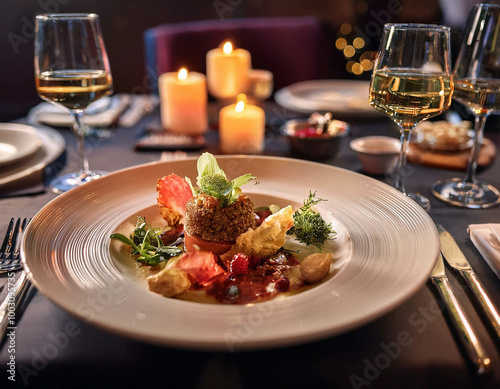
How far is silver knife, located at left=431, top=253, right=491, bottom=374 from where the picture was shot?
745mm

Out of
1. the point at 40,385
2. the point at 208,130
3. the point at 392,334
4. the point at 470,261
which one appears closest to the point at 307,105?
the point at 208,130

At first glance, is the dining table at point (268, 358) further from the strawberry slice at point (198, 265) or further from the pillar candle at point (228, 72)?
the pillar candle at point (228, 72)

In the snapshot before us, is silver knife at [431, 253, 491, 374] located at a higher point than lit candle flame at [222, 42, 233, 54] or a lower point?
lower

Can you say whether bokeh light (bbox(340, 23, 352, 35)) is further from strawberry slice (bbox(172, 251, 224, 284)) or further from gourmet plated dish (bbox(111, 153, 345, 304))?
strawberry slice (bbox(172, 251, 224, 284))

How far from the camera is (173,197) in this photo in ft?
3.84

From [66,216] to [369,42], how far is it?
14.2 feet

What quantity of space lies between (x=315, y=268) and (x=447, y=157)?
106cm

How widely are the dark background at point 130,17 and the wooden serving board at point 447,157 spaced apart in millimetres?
3279

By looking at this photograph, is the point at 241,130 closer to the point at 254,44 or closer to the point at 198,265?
the point at 198,265

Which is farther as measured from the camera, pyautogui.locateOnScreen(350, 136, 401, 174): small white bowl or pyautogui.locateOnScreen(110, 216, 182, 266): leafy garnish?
pyautogui.locateOnScreen(350, 136, 401, 174): small white bowl

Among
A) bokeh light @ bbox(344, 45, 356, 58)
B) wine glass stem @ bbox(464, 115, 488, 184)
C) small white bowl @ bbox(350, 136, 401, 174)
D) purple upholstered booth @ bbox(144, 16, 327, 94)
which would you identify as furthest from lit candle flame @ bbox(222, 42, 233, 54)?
bokeh light @ bbox(344, 45, 356, 58)

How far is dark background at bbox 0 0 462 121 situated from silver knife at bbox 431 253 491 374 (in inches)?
166

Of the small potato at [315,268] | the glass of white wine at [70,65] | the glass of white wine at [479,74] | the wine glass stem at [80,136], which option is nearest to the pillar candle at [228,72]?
the glass of white wine at [70,65]

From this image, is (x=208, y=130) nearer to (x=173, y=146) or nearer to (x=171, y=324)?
(x=173, y=146)
